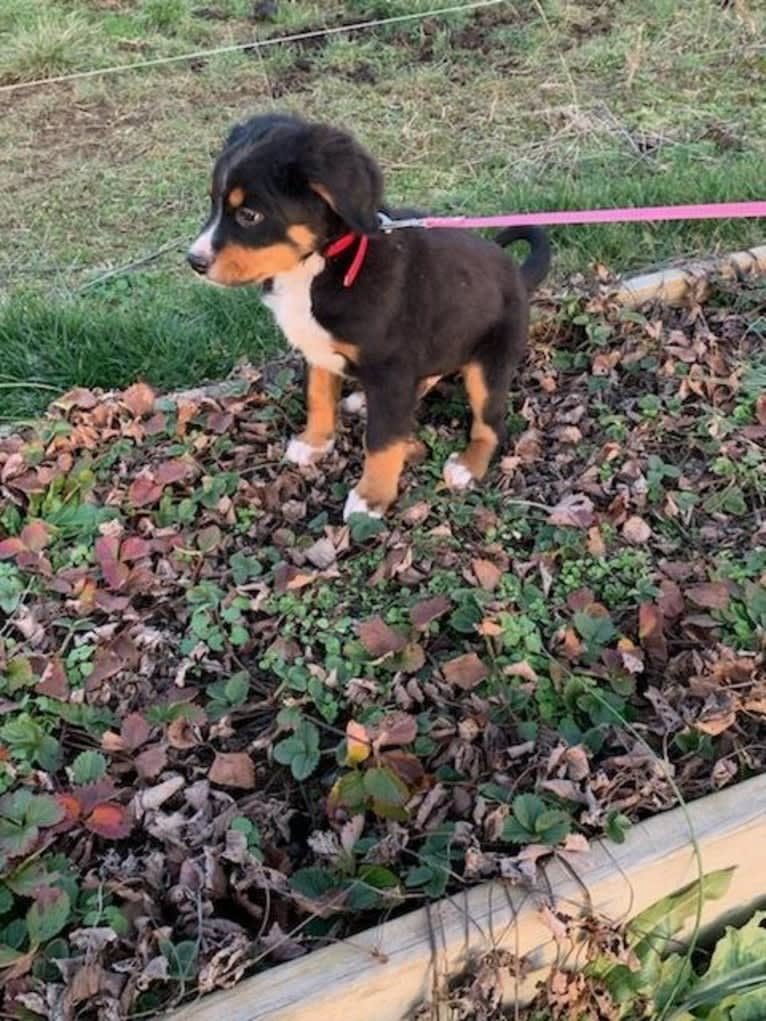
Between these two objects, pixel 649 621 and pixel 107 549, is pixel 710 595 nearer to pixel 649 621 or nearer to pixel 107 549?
pixel 649 621

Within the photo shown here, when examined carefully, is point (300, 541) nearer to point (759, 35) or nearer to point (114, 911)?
point (114, 911)

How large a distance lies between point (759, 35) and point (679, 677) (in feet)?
15.8

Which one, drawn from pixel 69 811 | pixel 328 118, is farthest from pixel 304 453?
pixel 328 118

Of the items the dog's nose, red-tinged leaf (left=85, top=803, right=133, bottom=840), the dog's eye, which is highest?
the dog's eye

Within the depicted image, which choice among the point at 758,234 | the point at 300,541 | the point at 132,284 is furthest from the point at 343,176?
the point at 758,234

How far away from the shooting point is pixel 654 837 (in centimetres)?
206

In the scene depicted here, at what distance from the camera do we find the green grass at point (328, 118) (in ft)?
12.5

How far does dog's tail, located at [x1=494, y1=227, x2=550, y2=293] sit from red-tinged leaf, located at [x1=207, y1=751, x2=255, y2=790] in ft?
5.56

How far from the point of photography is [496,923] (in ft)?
6.34

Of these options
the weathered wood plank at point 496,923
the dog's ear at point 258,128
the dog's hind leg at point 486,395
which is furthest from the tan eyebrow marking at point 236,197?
the weathered wood plank at point 496,923

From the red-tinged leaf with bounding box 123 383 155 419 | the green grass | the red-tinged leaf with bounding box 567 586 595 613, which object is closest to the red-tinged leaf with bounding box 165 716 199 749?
the red-tinged leaf with bounding box 567 586 595 613

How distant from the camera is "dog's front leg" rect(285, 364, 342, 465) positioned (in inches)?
123

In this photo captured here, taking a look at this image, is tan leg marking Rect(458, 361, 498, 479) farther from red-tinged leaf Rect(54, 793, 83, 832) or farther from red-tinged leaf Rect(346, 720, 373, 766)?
red-tinged leaf Rect(54, 793, 83, 832)

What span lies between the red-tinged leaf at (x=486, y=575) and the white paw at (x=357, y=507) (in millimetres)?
355
